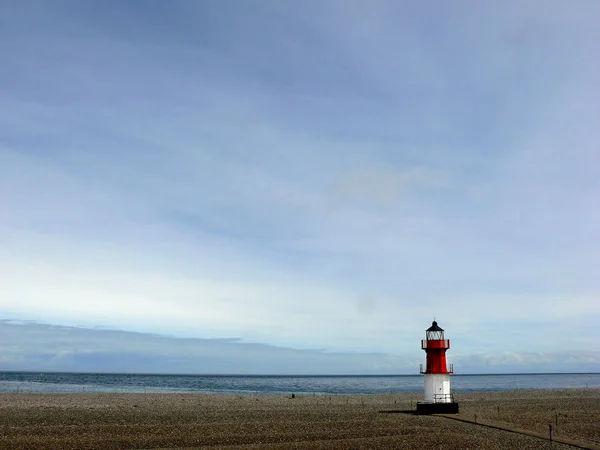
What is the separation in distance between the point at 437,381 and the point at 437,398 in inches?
47.5

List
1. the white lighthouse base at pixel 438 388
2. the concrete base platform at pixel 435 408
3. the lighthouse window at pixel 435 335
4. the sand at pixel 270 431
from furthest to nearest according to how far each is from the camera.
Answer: the lighthouse window at pixel 435 335, the white lighthouse base at pixel 438 388, the concrete base platform at pixel 435 408, the sand at pixel 270 431

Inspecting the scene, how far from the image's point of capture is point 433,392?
38.2 meters

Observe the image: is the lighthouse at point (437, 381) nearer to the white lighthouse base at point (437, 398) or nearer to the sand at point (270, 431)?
the white lighthouse base at point (437, 398)

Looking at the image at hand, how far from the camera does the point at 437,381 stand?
3816 cm

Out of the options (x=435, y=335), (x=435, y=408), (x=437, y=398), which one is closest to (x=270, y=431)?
(x=435, y=408)

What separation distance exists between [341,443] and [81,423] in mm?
17144

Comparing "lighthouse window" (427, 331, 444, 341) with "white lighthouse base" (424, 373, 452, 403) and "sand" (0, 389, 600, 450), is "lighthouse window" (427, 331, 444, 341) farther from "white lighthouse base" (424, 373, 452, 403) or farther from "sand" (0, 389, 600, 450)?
"sand" (0, 389, 600, 450)

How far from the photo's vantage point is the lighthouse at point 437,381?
124ft

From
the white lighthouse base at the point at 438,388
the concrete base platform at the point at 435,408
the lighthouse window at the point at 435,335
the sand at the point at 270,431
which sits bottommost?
the sand at the point at 270,431

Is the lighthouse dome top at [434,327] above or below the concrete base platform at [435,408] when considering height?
above

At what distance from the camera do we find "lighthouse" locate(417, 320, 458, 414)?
124ft

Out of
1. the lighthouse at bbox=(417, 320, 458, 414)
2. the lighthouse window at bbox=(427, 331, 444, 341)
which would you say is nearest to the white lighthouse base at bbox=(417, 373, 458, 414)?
the lighthouse at bbox=(417, 320, 458, 414)

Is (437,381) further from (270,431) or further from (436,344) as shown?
(270,431)

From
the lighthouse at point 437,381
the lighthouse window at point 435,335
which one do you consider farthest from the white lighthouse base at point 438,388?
the lighthouse window at point 435,335
